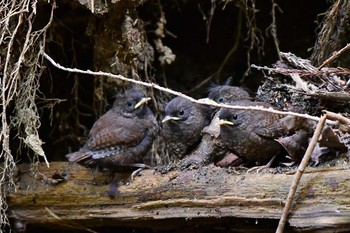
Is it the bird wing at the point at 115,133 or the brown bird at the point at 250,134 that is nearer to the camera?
the brown bird at the point at 250,134

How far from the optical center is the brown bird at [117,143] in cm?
345

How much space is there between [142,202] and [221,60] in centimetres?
181

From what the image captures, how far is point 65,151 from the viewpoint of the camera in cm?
442

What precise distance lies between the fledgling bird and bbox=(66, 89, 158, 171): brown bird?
107 millimetres

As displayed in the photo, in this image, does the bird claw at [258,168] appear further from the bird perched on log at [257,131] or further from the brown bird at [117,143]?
the brown bird at [117,143]

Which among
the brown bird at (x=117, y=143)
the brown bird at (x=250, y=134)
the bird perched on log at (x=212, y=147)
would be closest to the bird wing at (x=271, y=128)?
the brown bird at (x=250, y=134)

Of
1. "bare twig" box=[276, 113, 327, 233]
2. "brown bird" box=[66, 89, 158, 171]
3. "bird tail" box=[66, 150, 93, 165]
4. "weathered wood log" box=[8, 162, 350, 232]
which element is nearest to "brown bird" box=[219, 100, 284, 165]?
"weathered wood log" box=[8, 162, 350, 232]

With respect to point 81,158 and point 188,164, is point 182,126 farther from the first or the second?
point 81,158

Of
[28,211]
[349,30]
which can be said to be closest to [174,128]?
[28,211]

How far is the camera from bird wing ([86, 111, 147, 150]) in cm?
346

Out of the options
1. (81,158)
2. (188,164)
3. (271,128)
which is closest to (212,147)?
(188,164)

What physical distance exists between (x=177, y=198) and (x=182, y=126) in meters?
0.64

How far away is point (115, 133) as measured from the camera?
349 cm

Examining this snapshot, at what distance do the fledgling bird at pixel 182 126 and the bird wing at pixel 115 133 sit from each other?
0.20m
